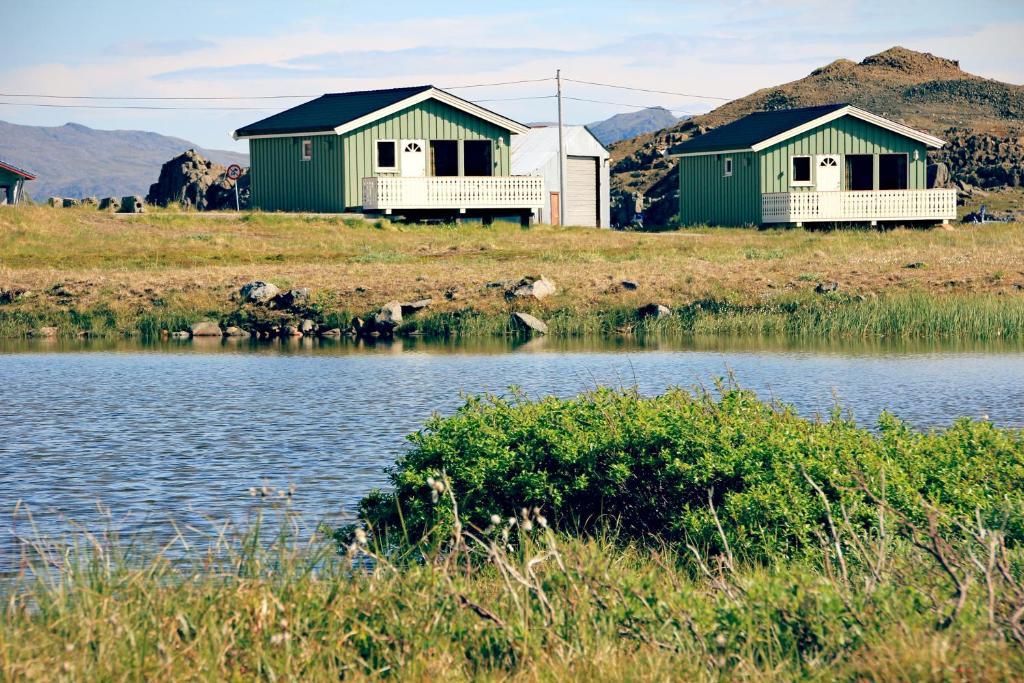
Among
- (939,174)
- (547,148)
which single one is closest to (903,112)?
(939,174)

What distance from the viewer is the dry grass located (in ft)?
118

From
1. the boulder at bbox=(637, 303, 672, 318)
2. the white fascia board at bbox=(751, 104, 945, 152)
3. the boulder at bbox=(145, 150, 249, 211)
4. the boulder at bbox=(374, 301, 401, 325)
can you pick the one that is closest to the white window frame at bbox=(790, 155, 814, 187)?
the white fascia board at bbox=(751, 104, 945, 152)

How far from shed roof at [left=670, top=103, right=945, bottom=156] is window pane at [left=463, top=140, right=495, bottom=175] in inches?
403

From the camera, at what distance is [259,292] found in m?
36.7

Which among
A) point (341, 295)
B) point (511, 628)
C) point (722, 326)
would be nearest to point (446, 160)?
point (341, 295)

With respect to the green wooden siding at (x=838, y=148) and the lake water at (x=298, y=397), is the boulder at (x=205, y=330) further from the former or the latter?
the green wooden siding at (x=838, y=148)

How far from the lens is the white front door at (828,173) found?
57.8 meters

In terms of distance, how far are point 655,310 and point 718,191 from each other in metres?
27.0

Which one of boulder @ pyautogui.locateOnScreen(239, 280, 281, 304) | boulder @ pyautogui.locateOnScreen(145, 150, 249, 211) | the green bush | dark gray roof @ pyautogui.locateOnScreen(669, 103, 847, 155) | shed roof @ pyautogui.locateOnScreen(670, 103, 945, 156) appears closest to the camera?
the green bush

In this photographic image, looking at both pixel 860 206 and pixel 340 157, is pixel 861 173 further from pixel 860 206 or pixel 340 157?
pixel 340 157

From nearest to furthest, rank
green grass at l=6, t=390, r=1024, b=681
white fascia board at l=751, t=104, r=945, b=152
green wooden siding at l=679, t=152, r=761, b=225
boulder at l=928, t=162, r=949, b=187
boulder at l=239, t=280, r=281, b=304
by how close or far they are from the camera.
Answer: green grass at l=6, t=390, r=1024, b=681 → boulder at l=239, t=280, r=281, b=304 → white fascia board at l=751, t=104, r=945, b=152 → green wooden siding at l=679, t=152, r=761, b=225 → boulder at l=928, t=162, r=949, b=187

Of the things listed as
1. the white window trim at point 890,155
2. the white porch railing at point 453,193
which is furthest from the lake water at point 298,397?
the white window trim at point 890,155

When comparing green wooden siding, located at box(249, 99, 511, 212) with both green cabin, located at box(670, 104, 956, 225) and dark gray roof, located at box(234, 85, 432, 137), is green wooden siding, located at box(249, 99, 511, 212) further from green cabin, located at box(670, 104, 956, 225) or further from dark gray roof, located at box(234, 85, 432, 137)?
green cabin, located at box(670, 104, 956, 225)

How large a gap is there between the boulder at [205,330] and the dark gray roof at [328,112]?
691 inches
